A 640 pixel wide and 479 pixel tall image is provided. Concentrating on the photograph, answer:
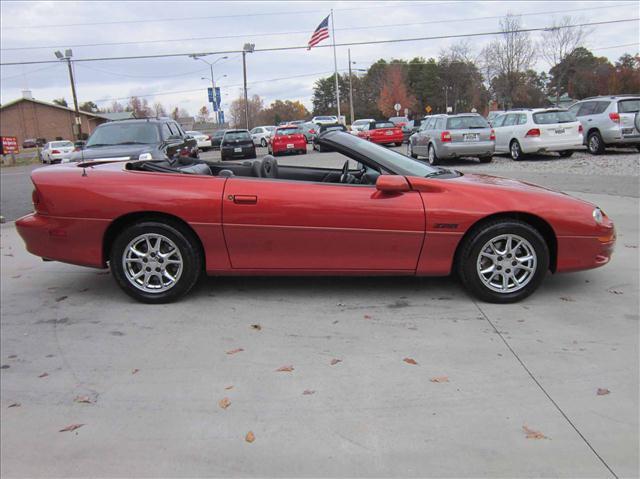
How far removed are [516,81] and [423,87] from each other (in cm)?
Answer: 4087

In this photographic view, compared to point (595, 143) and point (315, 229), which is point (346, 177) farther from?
point (595, 143)

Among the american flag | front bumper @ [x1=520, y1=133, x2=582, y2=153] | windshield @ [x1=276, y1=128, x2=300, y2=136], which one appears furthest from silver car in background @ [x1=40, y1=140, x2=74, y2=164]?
front bumper @ [x1=520, y1=133, x2=582, y2=153]

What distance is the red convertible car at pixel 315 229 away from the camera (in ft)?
13.5

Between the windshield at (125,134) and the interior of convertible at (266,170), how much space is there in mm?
5583

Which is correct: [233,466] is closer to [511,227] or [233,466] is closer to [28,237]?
[511,227]

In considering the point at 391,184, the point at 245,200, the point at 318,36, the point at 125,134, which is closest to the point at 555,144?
the point at 125,134

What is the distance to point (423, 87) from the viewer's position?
8775 cm

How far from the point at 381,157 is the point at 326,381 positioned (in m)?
2.13

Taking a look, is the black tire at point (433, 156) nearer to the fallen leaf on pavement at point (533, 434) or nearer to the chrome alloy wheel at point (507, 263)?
the chrome alloy wheel at point (507, 263)

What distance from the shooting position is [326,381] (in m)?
3.15

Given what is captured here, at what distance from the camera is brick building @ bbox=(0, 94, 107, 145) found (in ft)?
228

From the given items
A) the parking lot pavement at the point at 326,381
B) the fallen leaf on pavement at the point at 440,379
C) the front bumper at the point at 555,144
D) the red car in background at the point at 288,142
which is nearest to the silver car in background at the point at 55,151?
the red car in background at the point at 288,142

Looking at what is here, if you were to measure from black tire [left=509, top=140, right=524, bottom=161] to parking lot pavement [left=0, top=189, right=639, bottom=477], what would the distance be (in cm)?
1174

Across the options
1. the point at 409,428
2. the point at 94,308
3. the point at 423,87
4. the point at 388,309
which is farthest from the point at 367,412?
the point at 423,87
